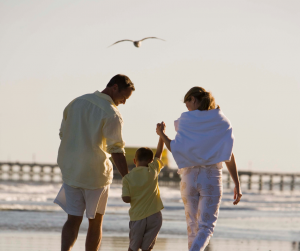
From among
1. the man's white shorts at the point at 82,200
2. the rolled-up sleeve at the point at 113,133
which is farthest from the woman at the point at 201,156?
the man's white shorts at the point at 82,200

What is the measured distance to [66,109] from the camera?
11.4ft

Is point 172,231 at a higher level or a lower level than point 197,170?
lower

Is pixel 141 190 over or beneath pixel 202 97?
beneath

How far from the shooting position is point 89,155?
3342 millimetres

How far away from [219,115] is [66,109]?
1.02m

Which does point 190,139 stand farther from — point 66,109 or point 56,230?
point 56,230

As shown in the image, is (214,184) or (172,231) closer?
(214,184)

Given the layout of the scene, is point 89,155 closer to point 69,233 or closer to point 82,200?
point 82,200

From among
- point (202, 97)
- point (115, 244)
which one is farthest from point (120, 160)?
point (115, 244)

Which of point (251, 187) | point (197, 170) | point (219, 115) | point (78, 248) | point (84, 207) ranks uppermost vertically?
point (219, 115)

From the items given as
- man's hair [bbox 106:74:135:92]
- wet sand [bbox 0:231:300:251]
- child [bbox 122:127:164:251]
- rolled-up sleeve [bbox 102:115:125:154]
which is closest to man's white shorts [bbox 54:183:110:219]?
child [bbox 122:127:164:251]

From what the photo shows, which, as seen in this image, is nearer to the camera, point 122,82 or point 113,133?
point 113,133

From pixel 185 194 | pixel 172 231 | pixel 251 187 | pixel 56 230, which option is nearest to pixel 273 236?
pixel 172 231

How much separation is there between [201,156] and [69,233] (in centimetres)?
100
